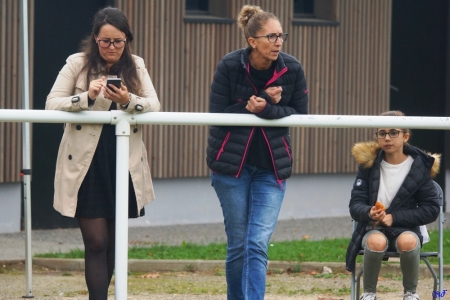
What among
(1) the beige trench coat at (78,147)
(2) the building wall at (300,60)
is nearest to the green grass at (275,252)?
(2) the building wall at (300,60)

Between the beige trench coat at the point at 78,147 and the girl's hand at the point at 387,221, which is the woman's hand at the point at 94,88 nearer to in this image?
the beige trench coat at the point at 78,147

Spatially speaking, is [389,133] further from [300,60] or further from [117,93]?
[300,60]

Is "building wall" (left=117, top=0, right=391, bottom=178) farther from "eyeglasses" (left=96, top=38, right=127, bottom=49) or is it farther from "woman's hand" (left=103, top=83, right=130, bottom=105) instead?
"woman's hand" (left=103, top=83, right=130, bottom=105)

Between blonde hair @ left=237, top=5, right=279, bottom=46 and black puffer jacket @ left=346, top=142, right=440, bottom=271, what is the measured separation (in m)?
1.16

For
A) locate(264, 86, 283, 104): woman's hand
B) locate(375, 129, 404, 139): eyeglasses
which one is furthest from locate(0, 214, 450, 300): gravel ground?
locate(264, 86, 283, 104): woman's hand

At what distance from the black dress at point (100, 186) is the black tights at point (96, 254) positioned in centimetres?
5

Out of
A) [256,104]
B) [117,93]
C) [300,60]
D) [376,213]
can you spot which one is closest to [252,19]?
[256,104]

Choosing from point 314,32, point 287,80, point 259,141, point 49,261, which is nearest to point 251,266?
point 259,141

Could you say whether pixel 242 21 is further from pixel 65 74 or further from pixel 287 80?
pixel 65 74

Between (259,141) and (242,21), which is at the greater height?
(242,21)

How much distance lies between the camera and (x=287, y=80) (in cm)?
548

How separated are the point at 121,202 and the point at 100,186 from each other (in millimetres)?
859

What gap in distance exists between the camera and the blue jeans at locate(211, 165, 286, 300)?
17.7 ft

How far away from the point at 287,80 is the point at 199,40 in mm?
5551
